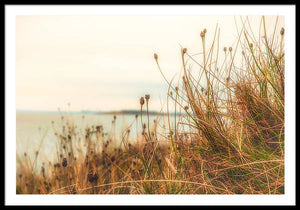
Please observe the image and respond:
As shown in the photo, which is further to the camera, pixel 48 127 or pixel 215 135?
pixel 48 127

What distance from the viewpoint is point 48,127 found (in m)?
2.06

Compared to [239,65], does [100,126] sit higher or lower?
lower

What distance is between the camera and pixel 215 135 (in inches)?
69.3

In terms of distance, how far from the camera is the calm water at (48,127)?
6.53 ft

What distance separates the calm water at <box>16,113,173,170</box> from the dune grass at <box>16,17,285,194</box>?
0.24 feet

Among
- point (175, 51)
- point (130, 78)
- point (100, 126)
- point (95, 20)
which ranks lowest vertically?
point (100, 126)

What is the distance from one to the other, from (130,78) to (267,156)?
981 millimetres

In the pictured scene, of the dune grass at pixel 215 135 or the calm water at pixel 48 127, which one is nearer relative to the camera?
the dune grass at pixel 215 135

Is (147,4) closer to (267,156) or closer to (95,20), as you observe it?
(95,20)

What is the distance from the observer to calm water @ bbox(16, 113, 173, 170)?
199 centimetres

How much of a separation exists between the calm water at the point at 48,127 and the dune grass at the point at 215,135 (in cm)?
7

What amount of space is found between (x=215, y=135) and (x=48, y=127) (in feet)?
3.71

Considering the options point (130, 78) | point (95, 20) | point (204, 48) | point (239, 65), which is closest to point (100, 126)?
point (130, 78)

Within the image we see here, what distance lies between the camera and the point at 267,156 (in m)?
1.78
